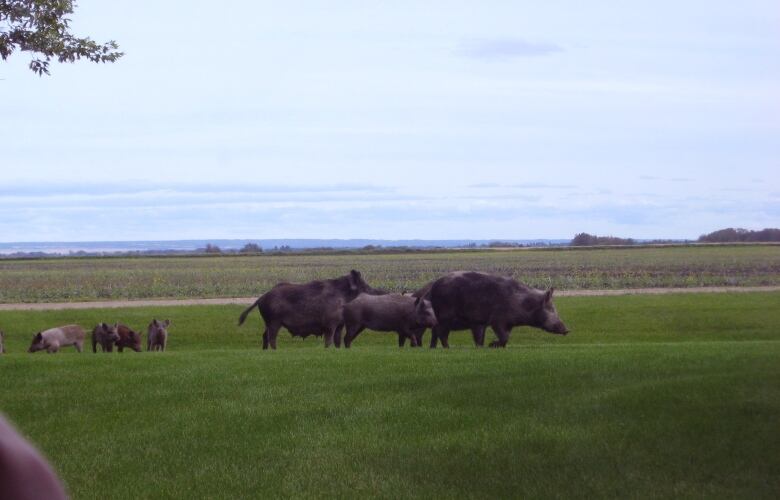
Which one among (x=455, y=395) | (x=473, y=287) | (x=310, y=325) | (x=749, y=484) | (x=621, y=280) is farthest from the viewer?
(x=621, y=280)

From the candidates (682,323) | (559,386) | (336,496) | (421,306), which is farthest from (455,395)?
(682,323)

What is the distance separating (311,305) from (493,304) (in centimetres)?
531

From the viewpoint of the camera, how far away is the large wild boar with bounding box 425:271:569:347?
21.6 m

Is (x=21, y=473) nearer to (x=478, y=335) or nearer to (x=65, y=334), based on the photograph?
(x=478, y=335)

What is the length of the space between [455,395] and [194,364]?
19.4 ft

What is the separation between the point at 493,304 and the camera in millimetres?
21641

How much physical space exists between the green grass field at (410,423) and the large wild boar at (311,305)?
22.3 ft

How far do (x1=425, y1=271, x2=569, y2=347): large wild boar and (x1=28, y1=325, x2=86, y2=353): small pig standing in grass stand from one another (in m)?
10.3

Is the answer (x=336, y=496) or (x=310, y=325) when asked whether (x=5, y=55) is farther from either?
(x=310, y=325)

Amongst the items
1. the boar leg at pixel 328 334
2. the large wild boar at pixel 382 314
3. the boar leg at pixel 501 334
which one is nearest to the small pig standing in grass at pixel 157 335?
the boar leg at pixel 328 334

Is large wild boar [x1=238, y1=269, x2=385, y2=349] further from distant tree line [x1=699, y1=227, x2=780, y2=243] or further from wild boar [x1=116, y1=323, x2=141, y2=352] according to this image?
distant tree line [x1=699, y1=227, x2=780, y2=243]

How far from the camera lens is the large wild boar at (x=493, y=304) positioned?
70.9 feet

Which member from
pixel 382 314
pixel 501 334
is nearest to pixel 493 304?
pixel 501 334

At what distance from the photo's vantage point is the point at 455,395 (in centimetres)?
1291
